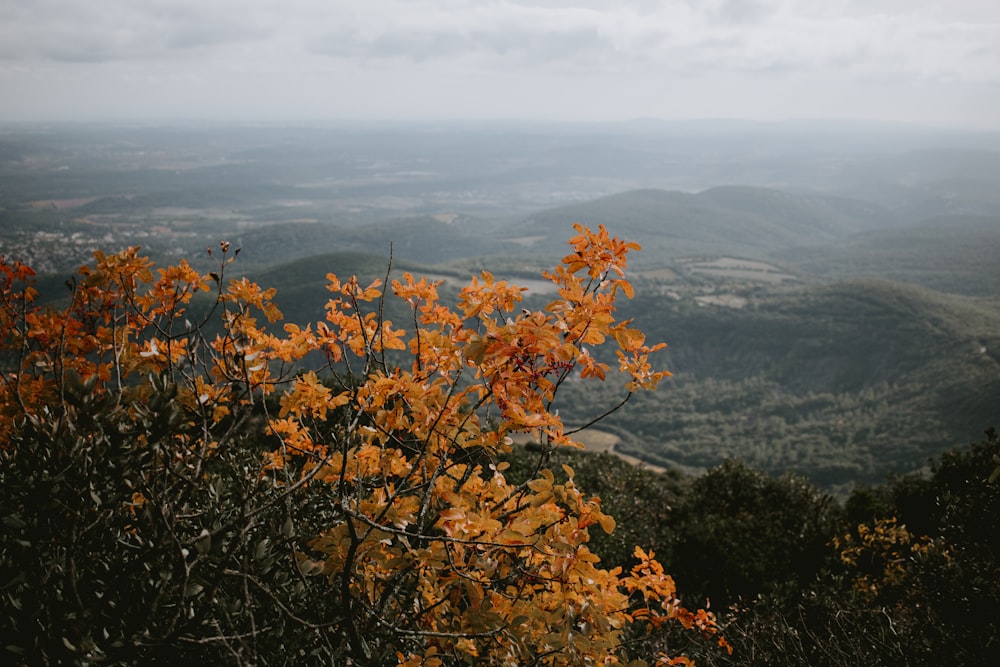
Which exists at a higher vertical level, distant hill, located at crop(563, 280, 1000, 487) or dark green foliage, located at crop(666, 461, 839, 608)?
dark green foliage, located at crop(666, 461, 839, 608)

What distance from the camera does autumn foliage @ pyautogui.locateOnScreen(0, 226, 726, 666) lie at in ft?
7.68

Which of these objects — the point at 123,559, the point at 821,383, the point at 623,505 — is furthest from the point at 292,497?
the point at 821,383

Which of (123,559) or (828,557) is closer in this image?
(123,559)

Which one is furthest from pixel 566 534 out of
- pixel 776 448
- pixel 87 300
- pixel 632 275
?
pixel 632 275

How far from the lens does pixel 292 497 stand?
3.08m

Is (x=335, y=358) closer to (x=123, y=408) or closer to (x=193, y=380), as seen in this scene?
(x=193, y=380)

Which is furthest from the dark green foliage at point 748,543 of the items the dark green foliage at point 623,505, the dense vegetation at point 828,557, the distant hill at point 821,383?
the distant hill at point 821,383

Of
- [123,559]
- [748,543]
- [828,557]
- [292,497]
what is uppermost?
[292,497]

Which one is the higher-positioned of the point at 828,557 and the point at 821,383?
the point at 828,557

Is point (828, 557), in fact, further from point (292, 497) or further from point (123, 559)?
point (123, 559)

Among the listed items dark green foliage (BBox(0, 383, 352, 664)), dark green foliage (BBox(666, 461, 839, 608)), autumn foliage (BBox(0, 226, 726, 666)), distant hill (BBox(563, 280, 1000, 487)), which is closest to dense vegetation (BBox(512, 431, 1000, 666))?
dark green foliage (BBox(666, 461, 839, 608))

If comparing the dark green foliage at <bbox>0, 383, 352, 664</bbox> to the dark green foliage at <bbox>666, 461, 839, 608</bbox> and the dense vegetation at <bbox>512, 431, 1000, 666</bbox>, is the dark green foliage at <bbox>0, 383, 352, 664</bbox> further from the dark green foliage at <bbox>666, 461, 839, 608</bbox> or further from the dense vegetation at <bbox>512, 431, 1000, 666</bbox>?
the dark green foliage at <bbox>666, 461, 839, 608</bbox>

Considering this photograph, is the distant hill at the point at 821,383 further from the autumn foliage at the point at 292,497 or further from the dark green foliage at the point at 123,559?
the dark green foliage at the point at 123,559

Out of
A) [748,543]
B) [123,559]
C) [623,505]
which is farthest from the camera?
[623,505]
